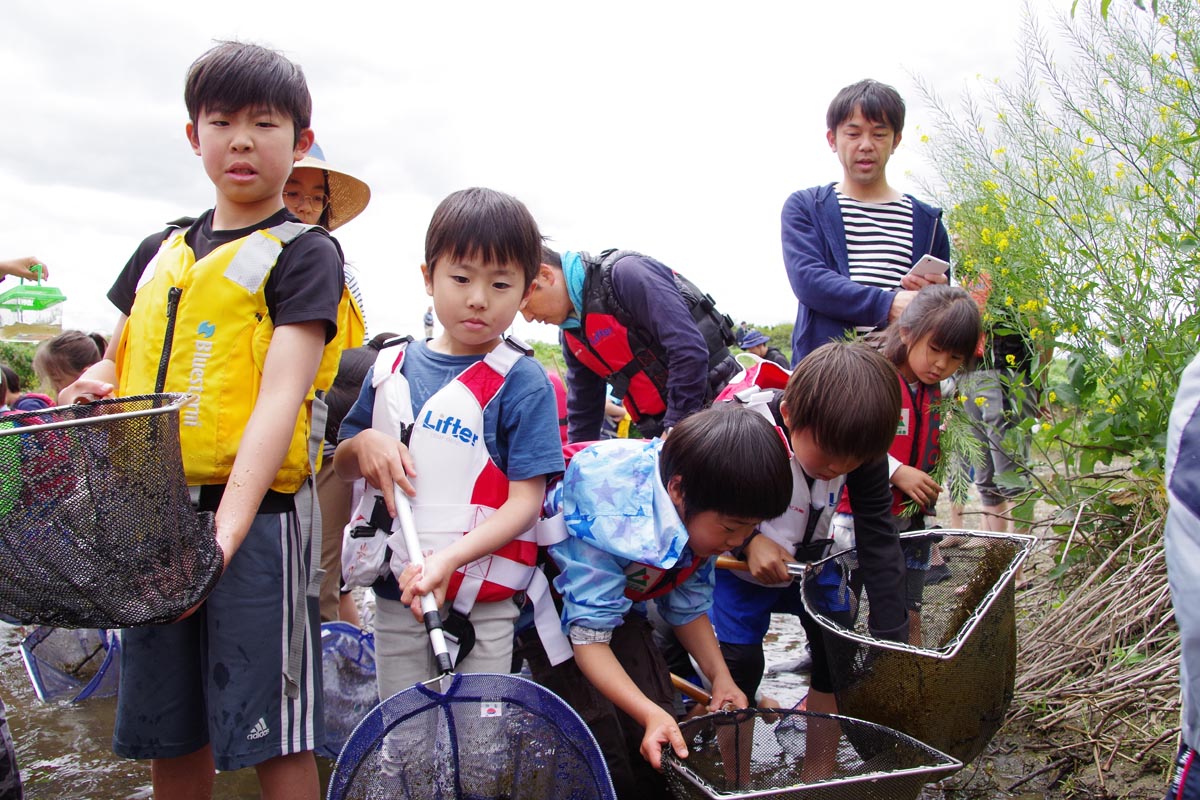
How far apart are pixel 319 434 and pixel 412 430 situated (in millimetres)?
223

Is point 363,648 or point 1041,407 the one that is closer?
point 363,648

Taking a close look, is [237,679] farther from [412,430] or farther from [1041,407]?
[1041,407]

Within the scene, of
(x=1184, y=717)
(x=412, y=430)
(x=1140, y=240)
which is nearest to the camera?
(x=1184, y=717)

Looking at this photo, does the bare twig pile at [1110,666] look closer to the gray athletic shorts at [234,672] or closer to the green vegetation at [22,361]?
the gray athletic shorts at [234,672]

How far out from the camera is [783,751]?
7.10 feet

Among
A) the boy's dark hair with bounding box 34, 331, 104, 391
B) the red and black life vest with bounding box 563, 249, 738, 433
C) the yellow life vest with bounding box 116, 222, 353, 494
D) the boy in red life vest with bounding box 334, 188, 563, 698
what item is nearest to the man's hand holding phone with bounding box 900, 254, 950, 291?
the red and black life vest with bounding box 563, 249, 738, 433

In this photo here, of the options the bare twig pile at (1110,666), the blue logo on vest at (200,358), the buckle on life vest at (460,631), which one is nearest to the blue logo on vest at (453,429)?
the buckle on life vest at (460,631)

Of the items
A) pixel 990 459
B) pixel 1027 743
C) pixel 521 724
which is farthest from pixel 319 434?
pixel 990 459

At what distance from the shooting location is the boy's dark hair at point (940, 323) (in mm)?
2785

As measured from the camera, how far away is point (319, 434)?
203cm

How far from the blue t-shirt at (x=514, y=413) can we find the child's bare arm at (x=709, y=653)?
674 millimetres

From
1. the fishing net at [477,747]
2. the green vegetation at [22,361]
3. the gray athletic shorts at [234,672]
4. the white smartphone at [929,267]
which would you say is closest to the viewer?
the fishing net at [477,747]

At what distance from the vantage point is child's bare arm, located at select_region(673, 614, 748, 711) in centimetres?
230

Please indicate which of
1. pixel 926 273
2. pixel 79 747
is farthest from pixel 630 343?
pixel 79 747
